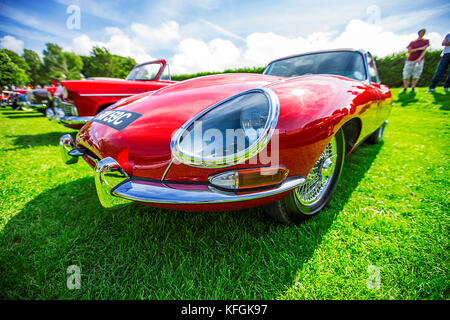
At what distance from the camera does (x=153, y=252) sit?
4.03ft

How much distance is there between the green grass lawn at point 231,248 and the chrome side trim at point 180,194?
0.42 meters

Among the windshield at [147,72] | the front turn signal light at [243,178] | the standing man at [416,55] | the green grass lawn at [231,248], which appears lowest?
the green grass lawn at [231,248]

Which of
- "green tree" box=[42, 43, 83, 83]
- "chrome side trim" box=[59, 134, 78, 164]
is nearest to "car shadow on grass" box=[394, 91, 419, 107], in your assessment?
"chrome side trim" box=[59, 134, 78, 164]

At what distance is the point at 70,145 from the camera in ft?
5.41

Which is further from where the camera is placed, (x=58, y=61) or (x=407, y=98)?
(x=58, y=61)

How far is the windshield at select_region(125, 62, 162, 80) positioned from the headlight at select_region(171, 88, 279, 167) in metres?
3.60

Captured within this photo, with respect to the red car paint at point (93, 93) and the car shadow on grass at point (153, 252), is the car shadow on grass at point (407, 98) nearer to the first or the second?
the car shadow on grass at point (153, 252)

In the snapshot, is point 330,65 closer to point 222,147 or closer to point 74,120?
point 222,147

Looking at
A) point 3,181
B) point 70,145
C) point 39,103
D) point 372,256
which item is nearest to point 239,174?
point 372,256

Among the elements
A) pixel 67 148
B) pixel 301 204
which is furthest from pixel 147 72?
pixel 301 204

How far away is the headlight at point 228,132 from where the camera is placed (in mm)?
936

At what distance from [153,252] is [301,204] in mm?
979

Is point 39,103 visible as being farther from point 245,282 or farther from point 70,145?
point 245,282

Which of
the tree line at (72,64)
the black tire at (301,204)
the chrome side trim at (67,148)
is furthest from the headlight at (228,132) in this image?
the tree line at (72,64)
